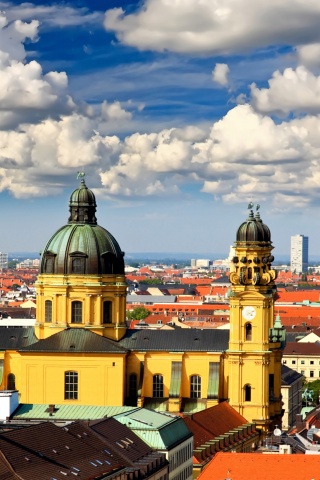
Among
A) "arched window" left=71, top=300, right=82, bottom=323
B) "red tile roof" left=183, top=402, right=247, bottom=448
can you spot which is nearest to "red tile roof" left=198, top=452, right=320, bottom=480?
"red tile roof" left=183, top=402, right=247, bottom=448

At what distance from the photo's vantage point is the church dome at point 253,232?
121 m

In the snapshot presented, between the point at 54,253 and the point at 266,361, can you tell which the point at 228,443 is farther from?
the point at 54,253

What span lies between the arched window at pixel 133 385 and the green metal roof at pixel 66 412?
1004cm

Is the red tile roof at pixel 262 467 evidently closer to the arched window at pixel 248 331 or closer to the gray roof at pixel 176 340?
the gray roof at pixel 176 340

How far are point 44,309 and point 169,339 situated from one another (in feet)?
36.5

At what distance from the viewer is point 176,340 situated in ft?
383

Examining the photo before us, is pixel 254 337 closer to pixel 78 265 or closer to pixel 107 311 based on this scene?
pixel 107 311

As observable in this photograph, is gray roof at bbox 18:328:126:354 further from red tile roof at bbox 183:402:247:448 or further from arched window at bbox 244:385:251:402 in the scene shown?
arched window at bbox 244:385:251:402

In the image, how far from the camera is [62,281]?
116m

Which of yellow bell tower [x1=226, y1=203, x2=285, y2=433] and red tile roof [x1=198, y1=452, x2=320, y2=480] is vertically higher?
yellow bell tower [x1=226, y1=203, x2=285, y2=433]

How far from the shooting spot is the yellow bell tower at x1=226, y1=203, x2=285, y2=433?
116125mm

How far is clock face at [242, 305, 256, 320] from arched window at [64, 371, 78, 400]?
1552 cm

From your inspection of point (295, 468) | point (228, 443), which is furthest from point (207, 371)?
point (295, 468)

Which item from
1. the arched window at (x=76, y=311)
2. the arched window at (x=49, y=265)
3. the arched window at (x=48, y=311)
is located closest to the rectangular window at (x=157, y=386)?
the arched window at (x=76, y=311)
